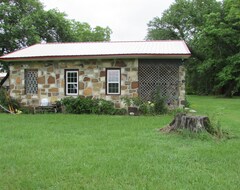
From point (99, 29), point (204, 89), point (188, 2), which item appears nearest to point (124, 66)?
point (204, 89)

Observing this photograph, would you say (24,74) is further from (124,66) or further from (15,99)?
(124,66)

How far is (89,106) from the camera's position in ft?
45.8

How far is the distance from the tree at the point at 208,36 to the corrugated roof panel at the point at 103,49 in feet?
Answer: 43.6

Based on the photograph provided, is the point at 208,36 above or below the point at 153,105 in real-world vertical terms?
above

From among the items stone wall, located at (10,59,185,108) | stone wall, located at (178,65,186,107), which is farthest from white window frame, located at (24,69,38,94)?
stone wall, located at (178,65,186,107)

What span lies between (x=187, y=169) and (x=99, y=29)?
1753 inches

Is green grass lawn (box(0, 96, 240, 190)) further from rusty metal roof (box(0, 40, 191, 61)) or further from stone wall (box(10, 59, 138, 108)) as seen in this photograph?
stone wall (box(10, 59, 138, 108))

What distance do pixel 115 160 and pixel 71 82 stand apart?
9.62 m

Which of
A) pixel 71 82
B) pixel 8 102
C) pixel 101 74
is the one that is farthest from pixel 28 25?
pixel 101 74

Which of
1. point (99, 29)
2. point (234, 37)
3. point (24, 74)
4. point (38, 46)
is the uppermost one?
point (99, 29)

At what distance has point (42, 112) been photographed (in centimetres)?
1464

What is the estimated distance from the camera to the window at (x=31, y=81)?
601 inches

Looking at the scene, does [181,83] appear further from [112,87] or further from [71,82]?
[71,82]

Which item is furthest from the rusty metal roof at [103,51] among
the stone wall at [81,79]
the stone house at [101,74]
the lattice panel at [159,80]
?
the lattice panel at [159,80]
